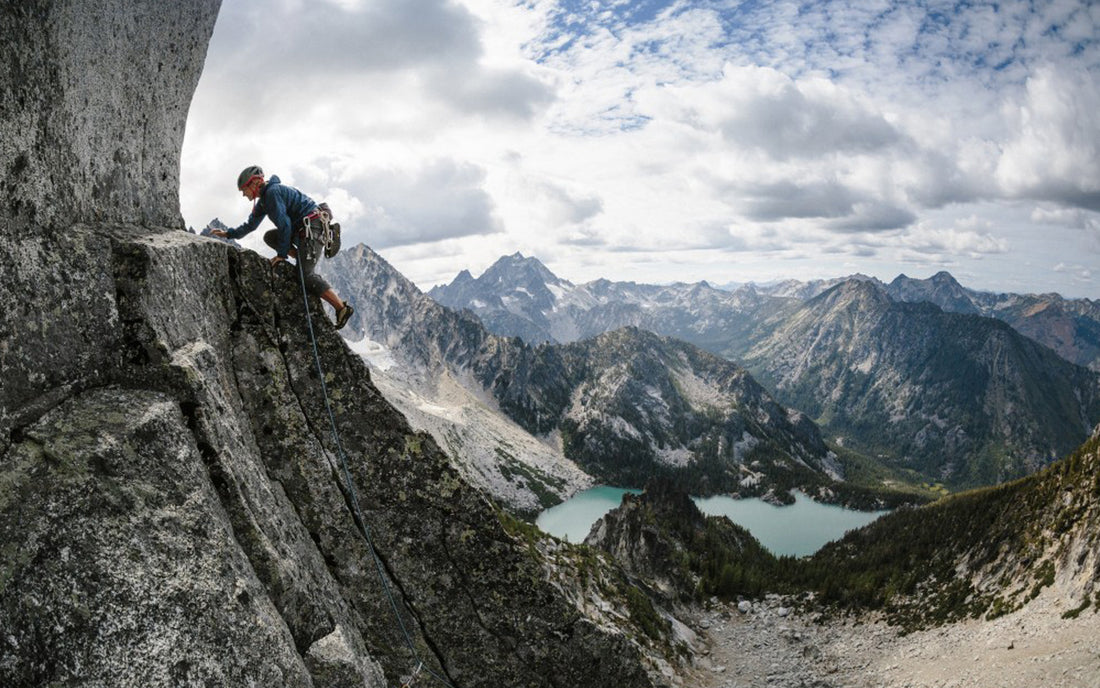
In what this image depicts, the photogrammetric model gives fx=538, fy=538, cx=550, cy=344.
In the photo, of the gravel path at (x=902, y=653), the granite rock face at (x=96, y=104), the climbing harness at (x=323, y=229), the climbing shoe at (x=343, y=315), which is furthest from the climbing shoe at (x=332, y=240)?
the gravel path at (x=902, y=653)

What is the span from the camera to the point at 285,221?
12.1m

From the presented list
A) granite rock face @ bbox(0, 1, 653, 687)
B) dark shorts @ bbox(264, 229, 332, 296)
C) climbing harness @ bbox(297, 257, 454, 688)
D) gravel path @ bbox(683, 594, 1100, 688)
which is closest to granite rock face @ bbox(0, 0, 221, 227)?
granite rock face @ bbox(0, 1, 653, 687)

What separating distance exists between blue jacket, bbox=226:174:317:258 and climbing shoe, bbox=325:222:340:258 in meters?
0.69

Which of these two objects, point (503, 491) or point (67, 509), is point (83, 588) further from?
point (503, 491)

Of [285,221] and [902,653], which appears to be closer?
[285,221]

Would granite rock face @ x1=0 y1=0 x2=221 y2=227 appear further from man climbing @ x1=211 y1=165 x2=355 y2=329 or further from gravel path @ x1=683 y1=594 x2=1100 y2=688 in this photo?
gravel path @ x1=683 y1=594 x2=1100 y2=688

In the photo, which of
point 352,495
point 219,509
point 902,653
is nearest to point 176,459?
point 219,509

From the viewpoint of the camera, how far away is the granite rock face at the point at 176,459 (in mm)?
6070

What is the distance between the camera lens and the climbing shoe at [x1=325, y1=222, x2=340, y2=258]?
13.2 meters

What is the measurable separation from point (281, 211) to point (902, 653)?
5370cm

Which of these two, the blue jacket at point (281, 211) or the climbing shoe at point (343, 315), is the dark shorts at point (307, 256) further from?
the climbing shoe at point (343, 315)

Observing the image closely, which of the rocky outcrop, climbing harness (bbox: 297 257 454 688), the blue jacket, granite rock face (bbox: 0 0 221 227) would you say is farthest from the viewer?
the blue jacket

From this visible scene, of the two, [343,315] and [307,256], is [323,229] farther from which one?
[343,315]

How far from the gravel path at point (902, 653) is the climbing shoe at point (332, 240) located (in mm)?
33952
